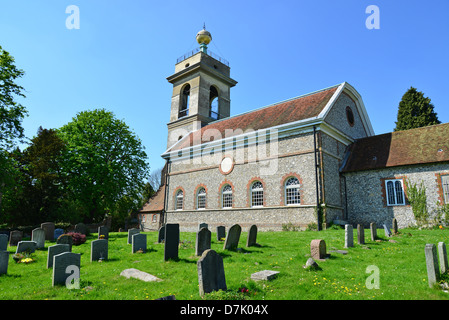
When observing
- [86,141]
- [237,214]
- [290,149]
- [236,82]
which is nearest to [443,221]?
[290,149]

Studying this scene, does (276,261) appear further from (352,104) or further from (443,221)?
(352,104)

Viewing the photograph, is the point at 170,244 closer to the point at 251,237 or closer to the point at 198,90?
the point at 251,237

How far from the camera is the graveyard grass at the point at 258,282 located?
5.91 meters

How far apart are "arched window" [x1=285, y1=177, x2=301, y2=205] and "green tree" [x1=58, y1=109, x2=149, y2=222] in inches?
700

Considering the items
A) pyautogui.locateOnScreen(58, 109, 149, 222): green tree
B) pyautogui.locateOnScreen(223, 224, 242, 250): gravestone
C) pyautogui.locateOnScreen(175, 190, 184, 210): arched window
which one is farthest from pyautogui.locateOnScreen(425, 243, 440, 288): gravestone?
pyautogui.locateOnScreen(58, 109, 149, 222): green tree

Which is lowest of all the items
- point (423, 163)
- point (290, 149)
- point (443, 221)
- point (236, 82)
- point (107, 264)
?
point (107, 264)

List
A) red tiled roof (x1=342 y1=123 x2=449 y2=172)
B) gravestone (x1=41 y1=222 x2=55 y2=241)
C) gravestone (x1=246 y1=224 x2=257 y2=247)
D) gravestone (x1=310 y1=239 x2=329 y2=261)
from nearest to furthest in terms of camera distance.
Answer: gravestone (x1=310 y1=239 x2=329 y2=261)
gravestone (x1=246 y1=224 x2=257 y2=247)
gravestone (x1=41 y1=222 x2=55 y2=241)
red tiled roof (x1=342 y1=123 x2=449 y2=172)

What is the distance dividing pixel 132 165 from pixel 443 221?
89.1 ft

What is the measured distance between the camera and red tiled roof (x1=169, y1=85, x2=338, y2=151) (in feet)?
65.6

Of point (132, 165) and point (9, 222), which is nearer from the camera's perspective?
point (9, 222)

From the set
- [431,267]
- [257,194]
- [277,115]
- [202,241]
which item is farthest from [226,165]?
[431,267]

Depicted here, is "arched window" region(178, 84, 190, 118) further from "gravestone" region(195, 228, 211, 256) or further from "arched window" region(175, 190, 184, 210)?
"gravestone" region(195, 228, 211, 256)
